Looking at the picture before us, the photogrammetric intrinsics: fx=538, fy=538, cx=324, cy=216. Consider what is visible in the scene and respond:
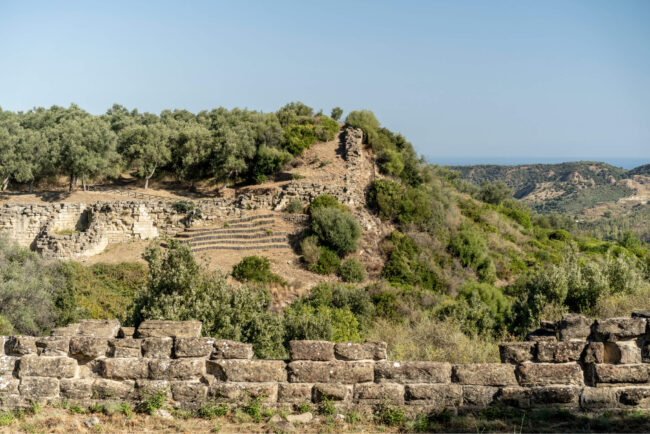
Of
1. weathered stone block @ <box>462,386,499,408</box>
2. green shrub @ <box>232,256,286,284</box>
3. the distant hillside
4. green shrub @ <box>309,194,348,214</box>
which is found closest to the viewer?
weathered stone block @ <box>462,386,499,408</box>

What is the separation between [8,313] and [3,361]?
398 inches

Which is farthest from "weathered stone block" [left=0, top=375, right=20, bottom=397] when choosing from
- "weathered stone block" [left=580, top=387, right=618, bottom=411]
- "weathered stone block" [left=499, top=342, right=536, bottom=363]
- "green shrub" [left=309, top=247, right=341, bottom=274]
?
"green shrub" [left=309, top=247, right=341, bottom=274]

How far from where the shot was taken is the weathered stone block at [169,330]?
623 cm

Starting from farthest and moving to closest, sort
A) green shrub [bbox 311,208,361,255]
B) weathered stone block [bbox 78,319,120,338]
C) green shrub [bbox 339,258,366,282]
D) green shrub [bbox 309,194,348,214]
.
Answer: green shrub [bbox 309,194,348,214]
green shrub [bbox 311,208,361,255]
green shrub [bbox 339,258,366,282]
weathered stone block [bbox 78,319,120,338]

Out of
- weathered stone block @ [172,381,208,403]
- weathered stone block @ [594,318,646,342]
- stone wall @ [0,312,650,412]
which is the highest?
weathered stone block @ [594,318,646,342]

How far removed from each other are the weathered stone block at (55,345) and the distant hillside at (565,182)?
78.3m

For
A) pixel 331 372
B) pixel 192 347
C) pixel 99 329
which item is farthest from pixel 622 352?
pixel 99 329

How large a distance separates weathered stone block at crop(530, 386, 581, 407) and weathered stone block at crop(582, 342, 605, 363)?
15.4 inches

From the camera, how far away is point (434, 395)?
19.4 ft

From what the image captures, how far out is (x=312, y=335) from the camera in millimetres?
12039

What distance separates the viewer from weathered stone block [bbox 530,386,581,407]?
5.79m

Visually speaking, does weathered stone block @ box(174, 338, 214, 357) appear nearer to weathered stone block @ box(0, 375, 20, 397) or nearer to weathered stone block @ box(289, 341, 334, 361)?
weathered stone block @ box(289, 341, 334, 361)

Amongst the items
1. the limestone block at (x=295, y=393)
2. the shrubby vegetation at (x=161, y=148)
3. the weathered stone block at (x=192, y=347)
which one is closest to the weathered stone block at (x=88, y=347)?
the weathered stone block at (x=192, y=347)

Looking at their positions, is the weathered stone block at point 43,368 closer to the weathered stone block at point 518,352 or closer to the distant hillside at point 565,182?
the weathered stone block at point 518,352
